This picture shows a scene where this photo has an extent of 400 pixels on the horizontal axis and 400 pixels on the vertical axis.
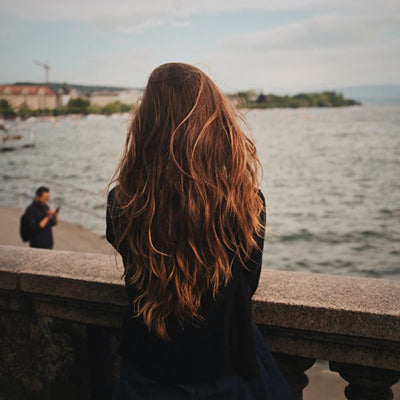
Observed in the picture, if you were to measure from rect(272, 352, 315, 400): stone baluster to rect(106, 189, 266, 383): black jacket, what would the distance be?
1.55ft

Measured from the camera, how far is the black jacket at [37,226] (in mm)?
8398

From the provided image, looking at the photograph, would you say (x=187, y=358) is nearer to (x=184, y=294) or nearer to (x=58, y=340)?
(x=184, y=294)

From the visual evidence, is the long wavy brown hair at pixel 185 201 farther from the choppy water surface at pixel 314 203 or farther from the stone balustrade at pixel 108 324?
the stone balustrade at pixel 108 324

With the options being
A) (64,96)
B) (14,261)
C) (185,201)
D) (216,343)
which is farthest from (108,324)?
(64,96)

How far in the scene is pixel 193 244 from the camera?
4.83 feet

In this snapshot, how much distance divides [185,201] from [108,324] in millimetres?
981

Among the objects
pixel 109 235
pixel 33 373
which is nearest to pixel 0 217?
pixel 33 373

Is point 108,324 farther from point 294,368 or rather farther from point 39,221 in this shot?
point 39,221

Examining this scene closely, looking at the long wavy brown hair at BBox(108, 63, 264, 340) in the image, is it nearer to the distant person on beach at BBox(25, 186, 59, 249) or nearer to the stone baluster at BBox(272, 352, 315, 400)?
the stone baluster at BBox(272, 352, 315, 400)

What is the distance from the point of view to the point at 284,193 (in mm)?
31859

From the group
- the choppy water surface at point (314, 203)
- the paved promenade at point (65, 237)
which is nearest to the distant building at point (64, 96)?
the choppy water surface at point (314, 203)

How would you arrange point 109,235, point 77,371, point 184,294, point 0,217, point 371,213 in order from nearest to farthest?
point 184,294 < point 109,235 < point 77,371 < point 0,217 < point 371,213

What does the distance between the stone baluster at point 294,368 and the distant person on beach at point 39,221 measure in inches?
278

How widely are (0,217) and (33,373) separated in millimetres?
13330
